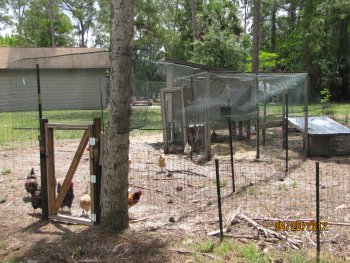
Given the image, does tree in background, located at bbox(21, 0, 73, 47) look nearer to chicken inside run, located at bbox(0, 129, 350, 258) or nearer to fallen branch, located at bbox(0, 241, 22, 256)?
chicken inside run, located at bbox(0, 129, 350, 258)

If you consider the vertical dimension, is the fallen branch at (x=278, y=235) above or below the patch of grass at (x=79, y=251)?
above

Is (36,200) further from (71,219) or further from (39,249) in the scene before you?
(39,249)

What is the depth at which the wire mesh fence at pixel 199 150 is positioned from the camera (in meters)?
5.98

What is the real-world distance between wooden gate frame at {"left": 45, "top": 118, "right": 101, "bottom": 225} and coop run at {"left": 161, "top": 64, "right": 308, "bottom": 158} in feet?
13.2

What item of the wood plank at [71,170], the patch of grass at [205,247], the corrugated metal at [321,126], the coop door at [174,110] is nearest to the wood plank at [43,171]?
the wood plank at [71,170]

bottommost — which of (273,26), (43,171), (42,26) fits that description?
(43,171)

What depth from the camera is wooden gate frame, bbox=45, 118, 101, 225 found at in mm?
5109

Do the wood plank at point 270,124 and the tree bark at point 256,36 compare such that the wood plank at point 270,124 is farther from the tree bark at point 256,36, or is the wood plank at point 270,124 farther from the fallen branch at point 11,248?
the fallen branch at point 11,248
